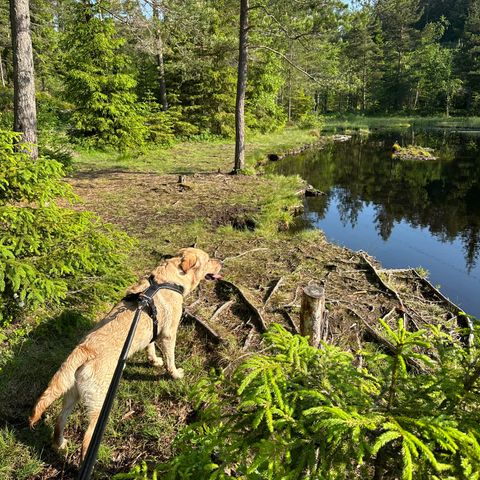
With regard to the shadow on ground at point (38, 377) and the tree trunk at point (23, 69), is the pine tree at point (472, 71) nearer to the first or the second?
the tree trunk at point (23, 69)

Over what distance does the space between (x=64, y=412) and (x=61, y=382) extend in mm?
344

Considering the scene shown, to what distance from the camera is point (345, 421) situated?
1.31 m

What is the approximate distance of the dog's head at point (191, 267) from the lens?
3.73 meters

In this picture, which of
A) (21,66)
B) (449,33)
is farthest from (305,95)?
(449,33)

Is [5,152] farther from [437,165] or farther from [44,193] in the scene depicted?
[437,165]

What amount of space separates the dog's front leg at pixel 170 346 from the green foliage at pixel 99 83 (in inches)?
494

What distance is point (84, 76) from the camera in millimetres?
13461

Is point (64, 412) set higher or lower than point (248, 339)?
higher

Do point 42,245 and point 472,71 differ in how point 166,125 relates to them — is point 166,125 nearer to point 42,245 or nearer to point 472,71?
point 42,245

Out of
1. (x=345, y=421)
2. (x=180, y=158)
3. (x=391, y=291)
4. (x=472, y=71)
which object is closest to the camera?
(x=345, y=421)

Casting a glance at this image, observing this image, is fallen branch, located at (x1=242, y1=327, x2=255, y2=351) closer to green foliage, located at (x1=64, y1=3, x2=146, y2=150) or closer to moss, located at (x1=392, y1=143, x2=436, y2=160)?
green foliage, located at (x1=64, y1=3, x2=146, y2=150)

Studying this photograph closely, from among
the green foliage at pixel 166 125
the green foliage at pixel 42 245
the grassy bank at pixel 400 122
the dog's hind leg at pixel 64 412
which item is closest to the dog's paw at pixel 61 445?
the dog's hind leg at pixel 64 412

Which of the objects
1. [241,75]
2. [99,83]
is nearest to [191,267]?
[241,75]

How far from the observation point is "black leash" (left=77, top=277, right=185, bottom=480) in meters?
1.46
